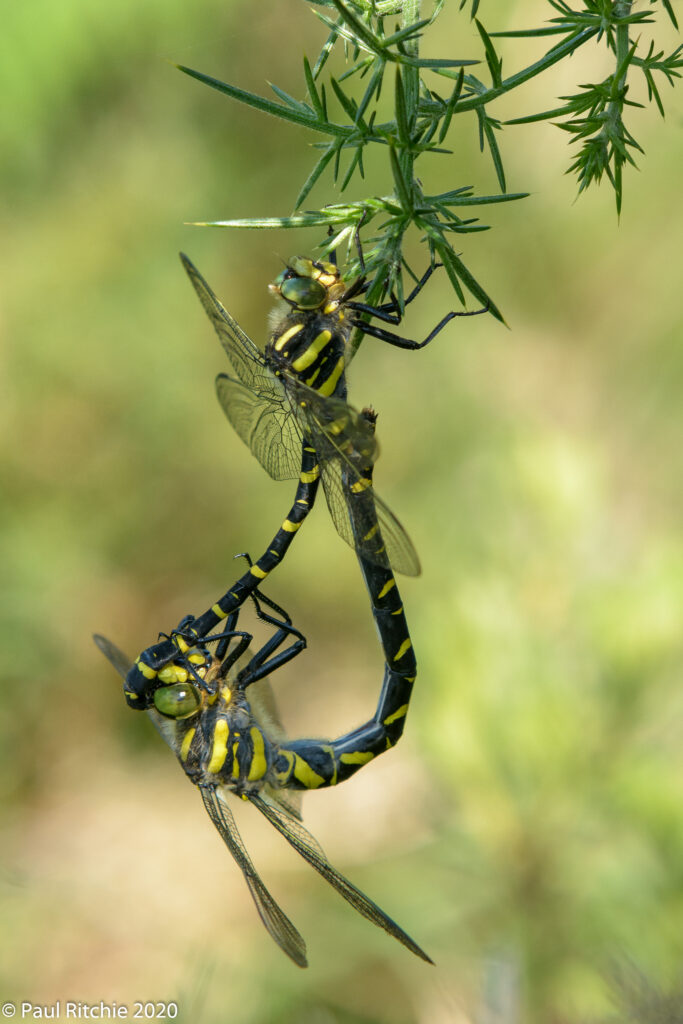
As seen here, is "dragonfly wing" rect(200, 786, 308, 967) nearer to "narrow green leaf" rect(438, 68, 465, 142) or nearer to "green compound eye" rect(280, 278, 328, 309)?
"green compound eye" rect(280, 278, 328, 309)

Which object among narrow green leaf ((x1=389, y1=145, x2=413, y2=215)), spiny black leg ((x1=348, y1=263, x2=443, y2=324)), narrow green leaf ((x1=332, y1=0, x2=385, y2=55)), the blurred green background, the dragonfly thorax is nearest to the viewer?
narrow green leaf ((x1=332, y1=0, x2=385, y2=55))

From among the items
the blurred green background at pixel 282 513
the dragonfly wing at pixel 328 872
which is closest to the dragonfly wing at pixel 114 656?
the dragonfly wing at pixel 328 872

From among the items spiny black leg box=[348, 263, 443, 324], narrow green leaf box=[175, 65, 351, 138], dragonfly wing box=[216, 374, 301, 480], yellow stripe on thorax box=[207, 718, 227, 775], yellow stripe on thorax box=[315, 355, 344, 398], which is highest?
narrow green leaf box=[175, 65, 351, 138]

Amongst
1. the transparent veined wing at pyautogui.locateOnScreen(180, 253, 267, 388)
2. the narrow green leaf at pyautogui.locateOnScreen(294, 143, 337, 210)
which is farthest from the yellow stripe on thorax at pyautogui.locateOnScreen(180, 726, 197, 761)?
the narrow green leaf at pyautogui.locateOnScreen(294, 143, 337, 210)

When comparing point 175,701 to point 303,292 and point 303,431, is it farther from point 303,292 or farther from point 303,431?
point 303,292

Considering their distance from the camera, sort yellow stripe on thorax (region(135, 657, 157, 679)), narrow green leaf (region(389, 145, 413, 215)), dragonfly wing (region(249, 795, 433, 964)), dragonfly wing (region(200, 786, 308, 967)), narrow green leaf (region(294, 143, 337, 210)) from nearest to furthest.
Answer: narrow green leaf (region(389, 145, 413, 215)) → narrow green leaf (region(294, 143, 337, 210)) → dragonfly wing (region(249, 795, 433, 964)) → dragonfly wing (region(200, 786, 308, 967)) → yellow stripe on thorax (region(135, 657, 157, 679))

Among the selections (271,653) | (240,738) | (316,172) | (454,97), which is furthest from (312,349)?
(240,738)

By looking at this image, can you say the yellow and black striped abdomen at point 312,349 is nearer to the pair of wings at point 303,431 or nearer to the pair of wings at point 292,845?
the pair of wings at point 303,431
